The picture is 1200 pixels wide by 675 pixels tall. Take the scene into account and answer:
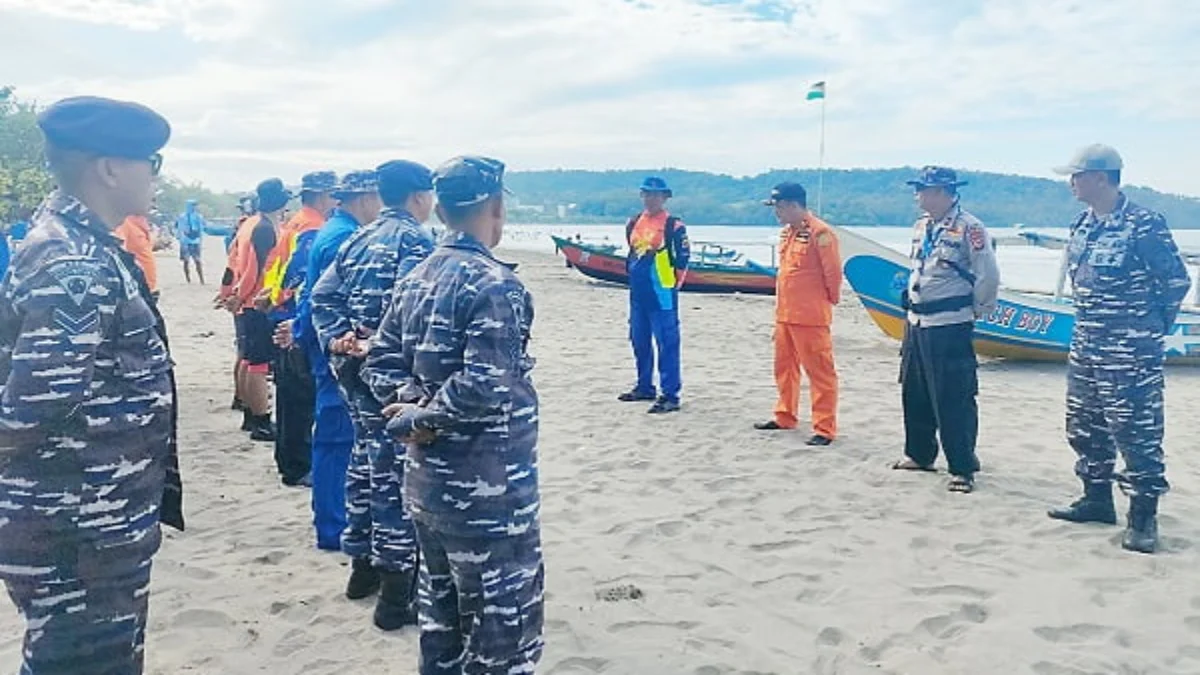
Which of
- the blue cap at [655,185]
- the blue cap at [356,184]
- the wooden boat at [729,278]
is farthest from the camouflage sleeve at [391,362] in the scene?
the wooden boat at [729,278]

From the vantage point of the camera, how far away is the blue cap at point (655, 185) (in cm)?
789

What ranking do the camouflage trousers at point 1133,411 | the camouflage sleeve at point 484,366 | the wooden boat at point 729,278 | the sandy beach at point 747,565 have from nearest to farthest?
1. the camouflage sleeve at point 484,366
2. the sandy beach at point 747,565
3. the camouflage trousers at point 1133,411
4. the wooden boat at point 729,278

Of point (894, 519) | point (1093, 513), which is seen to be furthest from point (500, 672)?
point (1093, 513)

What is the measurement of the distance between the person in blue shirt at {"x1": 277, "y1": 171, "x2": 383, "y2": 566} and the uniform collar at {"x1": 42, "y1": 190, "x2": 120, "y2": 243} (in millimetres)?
→ 1878

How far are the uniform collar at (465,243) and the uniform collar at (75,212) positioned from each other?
843mm

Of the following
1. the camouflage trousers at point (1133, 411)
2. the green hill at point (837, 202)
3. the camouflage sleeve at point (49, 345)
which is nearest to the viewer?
the camouflage sleeve at point (49, 345)

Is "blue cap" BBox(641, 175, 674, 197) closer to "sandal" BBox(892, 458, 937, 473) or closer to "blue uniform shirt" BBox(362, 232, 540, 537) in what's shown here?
"sandal" BBox(892, 458, 937, 473)

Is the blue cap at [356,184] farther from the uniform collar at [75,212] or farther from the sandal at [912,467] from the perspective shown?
the sandal at [912,467]

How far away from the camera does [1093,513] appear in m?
4.99

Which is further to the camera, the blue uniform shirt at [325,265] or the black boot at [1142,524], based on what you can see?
the black boot at [1142,524]

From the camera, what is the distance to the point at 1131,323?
4613 millimetres

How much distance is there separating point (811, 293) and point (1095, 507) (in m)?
2.47

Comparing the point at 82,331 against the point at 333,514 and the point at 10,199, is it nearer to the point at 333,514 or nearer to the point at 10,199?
the point at 333,514

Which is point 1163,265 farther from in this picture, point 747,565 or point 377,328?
point 377,328
